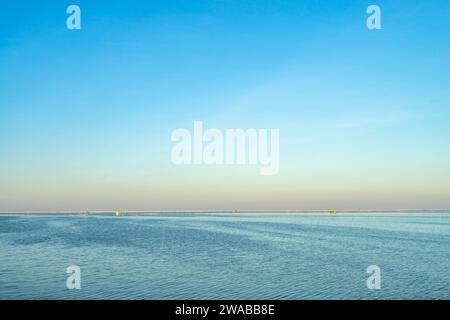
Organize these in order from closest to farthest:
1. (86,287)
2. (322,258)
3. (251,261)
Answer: (86,287), (251,261), (322,258)

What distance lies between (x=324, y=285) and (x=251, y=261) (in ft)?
41.0

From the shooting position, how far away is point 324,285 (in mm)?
29531

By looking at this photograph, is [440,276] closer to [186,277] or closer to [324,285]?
[324,285]
